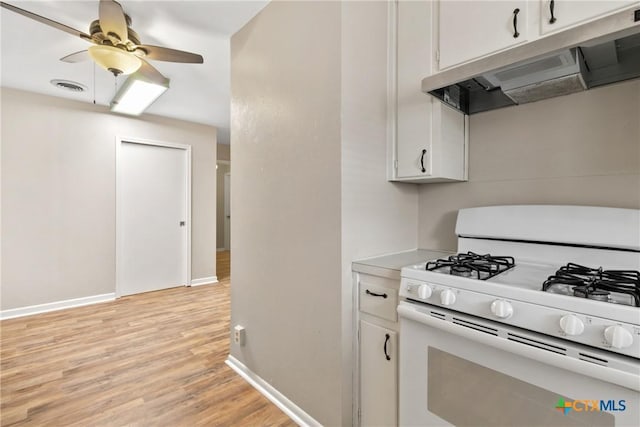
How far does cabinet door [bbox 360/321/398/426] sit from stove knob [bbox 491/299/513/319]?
0.50 m

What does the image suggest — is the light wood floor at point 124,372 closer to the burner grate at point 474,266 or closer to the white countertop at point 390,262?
the white countertop at point 390,262

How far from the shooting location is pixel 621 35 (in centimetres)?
96

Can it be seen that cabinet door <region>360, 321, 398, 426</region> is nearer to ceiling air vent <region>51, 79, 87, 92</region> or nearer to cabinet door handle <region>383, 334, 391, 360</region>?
cabinet door handle <region>383, 334, 391, 360</region>

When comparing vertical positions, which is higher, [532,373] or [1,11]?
[1,11]

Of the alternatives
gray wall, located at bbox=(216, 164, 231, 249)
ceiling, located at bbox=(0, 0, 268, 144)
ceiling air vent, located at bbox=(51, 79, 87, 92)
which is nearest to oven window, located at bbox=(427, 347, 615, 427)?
ceiling, located at bbox=(0, 0, 268, 144)

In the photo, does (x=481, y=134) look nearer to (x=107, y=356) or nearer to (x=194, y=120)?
(x=107, y=356)

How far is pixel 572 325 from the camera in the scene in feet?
2.72

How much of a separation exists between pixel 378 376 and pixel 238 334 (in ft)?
3.73

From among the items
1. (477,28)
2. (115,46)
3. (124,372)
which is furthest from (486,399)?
(115,46)

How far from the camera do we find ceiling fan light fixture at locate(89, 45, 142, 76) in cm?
182

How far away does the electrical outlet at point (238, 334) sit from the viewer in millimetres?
2127

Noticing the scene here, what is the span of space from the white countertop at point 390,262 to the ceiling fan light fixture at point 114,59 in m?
1.89

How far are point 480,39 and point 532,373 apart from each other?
136 centimetres

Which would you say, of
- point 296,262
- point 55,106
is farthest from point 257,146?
point 55,106
